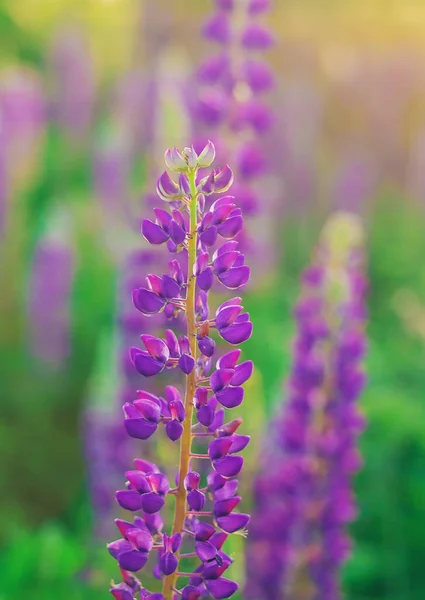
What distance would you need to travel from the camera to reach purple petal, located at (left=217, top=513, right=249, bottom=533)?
1461mm

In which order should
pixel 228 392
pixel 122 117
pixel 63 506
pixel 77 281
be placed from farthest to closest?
pixel 122 117
pixel 77 281
pixel 63 506
pixel 228 392

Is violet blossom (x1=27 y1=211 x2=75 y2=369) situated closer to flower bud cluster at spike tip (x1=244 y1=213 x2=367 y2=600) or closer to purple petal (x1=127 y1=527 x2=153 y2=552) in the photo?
flower bud cluster at spike tip (x1=244 y1=213 x2=367 y2=600)

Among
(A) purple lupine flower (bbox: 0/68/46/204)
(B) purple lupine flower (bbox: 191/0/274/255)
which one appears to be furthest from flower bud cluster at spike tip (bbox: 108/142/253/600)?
(A) purple lupine flower (bbox: 0/68/46/204)

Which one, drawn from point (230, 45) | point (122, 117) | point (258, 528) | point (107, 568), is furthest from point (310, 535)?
point (122, 117)

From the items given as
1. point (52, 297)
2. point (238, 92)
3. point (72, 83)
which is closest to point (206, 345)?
point (238, 92)

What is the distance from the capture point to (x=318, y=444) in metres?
2.58

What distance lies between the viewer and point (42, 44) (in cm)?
838

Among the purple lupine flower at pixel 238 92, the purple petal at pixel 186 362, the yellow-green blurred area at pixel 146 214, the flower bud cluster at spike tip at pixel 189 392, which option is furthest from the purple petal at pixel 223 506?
the purple lupine flower at pixel 238 92

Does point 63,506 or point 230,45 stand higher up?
point 230,45

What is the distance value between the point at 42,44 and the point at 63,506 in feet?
17.9

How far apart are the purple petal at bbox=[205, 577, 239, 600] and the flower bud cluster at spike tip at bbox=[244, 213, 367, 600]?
113 centimetres

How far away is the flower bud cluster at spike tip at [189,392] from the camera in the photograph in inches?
55.4

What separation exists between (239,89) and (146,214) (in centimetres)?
49

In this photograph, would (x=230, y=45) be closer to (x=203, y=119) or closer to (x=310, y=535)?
(x=203, y=119)
